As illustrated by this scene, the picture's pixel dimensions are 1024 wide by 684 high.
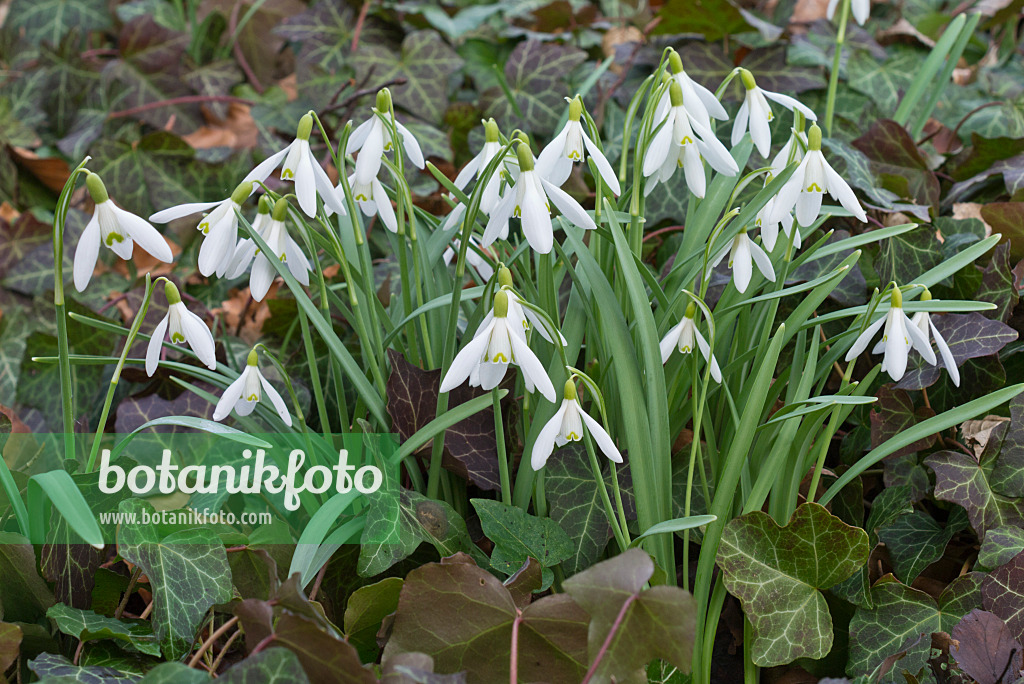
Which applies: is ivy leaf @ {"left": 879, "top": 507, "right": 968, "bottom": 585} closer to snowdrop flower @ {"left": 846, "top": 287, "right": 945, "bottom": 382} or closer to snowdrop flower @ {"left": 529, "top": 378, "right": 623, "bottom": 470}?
snowdrop flower @ {"left": 846, "top": 287, "right": 945, "bottom": 382}

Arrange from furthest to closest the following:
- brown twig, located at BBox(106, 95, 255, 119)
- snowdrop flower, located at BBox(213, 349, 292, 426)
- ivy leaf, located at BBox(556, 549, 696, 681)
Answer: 1. brown twig, located at BBox(106, 95, 255, 119)
2. snowdrop flower, located at BBox(213, 349, 292, 426)
3. ivy leaf, located at BBox(556, 549, 696, 681)

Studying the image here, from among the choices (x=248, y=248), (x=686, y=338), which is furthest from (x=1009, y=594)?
(x=248, y=248)

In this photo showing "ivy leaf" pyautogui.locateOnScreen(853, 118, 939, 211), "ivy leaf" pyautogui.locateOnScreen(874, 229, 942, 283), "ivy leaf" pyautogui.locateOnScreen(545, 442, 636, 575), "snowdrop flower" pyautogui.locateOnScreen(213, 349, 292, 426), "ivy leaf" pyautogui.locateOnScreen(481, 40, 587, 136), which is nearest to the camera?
"snowdrop flower" pyautogui.locateOnScreen(213, 349, 292, 426)

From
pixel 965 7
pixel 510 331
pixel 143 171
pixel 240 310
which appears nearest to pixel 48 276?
pixel 143 171

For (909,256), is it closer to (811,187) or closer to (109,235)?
(811,187)

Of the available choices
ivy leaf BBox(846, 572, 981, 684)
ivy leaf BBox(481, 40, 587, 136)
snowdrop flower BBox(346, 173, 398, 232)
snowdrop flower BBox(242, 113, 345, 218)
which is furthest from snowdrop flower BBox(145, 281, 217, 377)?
ivy leaf BBox(481, 40, 587, 136)

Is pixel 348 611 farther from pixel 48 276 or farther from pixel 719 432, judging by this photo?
pixel 48 276
